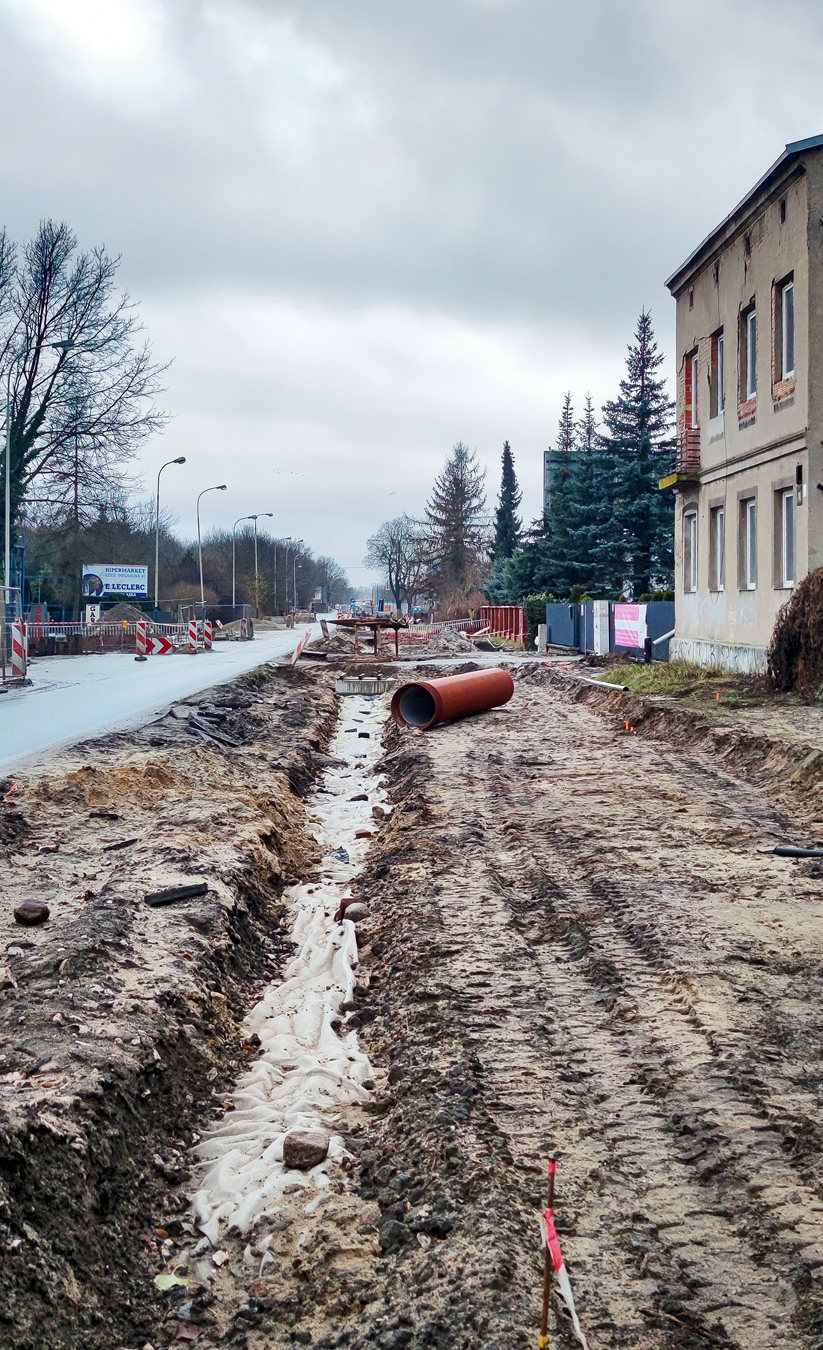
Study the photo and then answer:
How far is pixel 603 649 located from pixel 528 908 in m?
27.0

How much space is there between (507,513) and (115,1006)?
7326 cm

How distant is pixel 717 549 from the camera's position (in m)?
23.3

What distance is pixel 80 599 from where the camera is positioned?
58250mm

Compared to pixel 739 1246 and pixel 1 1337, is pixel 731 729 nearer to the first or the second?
pixel 739 1246

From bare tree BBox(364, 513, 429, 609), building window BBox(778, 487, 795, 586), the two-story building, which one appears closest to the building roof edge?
the two-story building

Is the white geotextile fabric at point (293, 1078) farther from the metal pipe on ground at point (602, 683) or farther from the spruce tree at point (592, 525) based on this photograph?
the spruce tree at point (592, 525)

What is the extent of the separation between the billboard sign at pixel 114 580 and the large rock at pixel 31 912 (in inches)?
1804

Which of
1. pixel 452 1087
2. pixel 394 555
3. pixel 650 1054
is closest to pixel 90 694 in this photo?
pixel 452 1087

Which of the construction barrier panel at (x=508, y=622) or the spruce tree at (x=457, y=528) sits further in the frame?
the spruce tree at (x=457, y=528)

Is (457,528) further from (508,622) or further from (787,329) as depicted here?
(787,329)

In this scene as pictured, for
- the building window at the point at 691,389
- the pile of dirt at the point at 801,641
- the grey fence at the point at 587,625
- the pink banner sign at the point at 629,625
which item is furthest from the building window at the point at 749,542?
the pink banner sign at the point at 629,625

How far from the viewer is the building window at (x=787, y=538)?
19.0 metres

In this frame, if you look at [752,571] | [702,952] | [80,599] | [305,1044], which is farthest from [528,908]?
[80,599]

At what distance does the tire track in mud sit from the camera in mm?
3131
